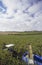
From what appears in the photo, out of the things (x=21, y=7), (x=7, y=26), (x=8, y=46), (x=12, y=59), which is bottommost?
(x=12, y=59)

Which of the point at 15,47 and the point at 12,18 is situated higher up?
the point at 12,18

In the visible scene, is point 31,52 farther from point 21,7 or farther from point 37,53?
point 21,7

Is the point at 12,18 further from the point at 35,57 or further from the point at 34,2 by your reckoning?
the point at 35,57

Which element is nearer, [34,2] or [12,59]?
[12,59]

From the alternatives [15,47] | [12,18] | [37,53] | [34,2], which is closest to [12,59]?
[15,47]

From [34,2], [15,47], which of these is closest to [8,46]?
[15,47]

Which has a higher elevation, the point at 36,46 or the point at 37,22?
the point at 37,22
